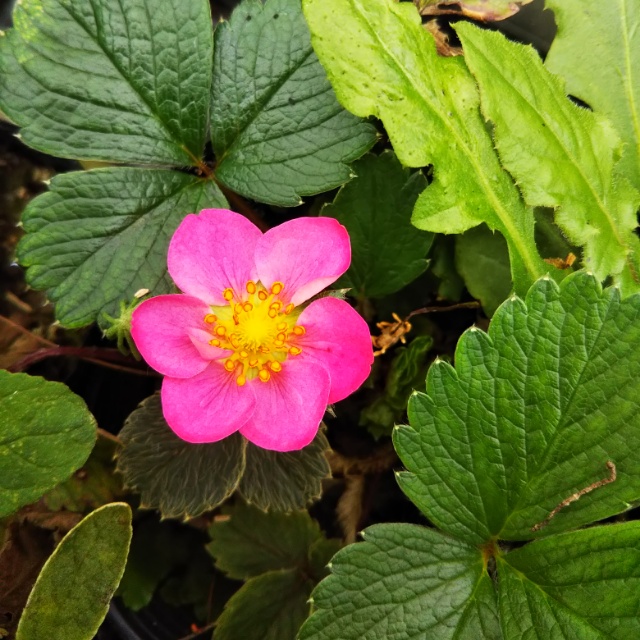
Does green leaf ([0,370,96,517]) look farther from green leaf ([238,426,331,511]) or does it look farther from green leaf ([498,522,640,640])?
green leaf ([498,522,640,640])

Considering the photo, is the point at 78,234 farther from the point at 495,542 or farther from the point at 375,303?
the point at 495,542

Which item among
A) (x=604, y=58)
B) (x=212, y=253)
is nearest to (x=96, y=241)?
(x=212, y=253)

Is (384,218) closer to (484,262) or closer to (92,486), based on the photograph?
(484,262)

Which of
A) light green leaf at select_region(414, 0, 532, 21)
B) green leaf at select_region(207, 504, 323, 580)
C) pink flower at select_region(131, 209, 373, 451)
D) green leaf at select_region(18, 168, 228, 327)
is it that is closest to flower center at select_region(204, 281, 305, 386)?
pink flower at select_region(131, 209, 373, 451)

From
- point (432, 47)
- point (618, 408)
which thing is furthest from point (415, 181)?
point (618, 408)

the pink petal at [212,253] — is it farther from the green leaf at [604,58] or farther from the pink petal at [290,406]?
the green leaf at [604,58]

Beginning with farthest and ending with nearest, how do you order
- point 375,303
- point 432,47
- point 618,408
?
point 375,303, point 432,47, point 618,408

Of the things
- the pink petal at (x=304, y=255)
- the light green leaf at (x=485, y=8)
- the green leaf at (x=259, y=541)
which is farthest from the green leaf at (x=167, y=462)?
the light green leaf at (x=485, y=8)
